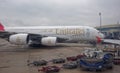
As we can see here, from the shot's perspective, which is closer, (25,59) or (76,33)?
(25,59)

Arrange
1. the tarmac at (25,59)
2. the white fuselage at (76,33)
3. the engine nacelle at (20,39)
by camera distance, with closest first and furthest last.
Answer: the tarmac at (25,59) < the engine nacelle at (20,39) < the white fuselage at (76,33)

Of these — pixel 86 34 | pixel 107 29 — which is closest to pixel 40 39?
pixel 86 34

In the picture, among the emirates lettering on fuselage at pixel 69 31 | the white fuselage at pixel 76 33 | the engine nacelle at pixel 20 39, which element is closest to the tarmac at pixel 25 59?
the engine nacelle at pixel 20 39

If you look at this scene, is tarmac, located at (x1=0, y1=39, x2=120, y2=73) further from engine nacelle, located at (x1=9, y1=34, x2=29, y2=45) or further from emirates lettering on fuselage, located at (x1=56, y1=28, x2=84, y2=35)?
emirates lettering on fuselage, located at (x1=56, y1=28, x2=84, y2=35)

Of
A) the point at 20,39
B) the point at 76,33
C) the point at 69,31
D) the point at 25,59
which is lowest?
the point at 25,59

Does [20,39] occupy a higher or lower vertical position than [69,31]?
lower

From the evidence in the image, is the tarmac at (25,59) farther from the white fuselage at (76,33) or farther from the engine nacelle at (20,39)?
the white fuselage at (76,33)

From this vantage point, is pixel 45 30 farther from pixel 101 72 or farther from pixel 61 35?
pixel 101 72

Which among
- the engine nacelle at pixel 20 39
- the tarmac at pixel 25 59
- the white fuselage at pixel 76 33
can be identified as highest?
the white fuselage at pixel 76 33

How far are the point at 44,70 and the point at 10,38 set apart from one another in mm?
14665

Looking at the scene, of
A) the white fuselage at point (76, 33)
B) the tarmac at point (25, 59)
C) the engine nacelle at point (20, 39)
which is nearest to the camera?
the tarmac at point (25, 59)

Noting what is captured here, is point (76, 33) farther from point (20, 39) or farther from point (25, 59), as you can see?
point (25, 59)

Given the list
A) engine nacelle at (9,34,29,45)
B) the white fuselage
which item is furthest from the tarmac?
the white fuselage

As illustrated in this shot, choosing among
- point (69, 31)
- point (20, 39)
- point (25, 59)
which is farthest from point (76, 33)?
point (25, 59)
